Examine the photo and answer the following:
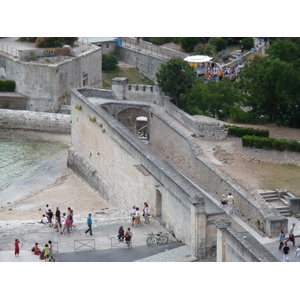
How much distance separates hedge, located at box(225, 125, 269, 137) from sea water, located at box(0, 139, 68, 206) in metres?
11.0

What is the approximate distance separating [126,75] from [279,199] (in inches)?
1277

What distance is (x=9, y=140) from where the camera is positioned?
6869 cm

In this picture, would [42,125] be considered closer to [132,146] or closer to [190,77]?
[190,77]

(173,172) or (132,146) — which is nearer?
(173,172)

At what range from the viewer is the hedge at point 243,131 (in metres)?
53.5

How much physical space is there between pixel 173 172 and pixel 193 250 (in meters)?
5.33

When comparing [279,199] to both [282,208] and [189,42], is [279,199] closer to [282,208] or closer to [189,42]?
[282,208]

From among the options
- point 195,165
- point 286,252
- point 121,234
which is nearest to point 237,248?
point 286,252

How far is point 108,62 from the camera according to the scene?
7888 cm

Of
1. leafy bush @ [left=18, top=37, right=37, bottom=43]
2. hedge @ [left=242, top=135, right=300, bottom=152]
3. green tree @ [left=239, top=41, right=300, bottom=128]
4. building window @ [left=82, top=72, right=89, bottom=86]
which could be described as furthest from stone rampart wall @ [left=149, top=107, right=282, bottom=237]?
leafy bush @ [left=18, top=37, right=37, bottom=43]

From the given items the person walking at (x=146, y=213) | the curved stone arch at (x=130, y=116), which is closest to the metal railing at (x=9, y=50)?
the curved stone arch at (x=130, y=116)

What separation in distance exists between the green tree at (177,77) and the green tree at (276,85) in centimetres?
317

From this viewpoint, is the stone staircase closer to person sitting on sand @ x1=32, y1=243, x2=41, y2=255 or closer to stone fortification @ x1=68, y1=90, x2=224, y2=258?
stone fortification @ x1=68, y1=90, x2=224, y2=258
